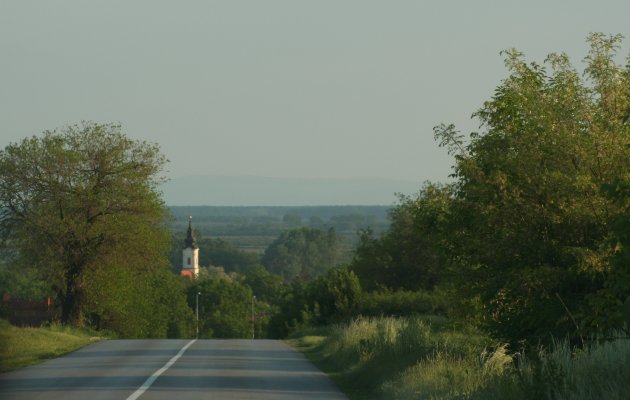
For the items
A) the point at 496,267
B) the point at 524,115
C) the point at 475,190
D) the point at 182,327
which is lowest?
the point at 182,327

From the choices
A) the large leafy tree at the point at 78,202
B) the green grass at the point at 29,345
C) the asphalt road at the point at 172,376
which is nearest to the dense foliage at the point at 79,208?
the large leafy tree at the point at 78,202

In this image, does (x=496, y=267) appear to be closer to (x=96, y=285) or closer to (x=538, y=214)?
(x=538, y=214)

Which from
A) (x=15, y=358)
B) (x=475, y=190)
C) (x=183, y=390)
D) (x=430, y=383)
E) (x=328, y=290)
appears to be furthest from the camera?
(x=328, y=290)

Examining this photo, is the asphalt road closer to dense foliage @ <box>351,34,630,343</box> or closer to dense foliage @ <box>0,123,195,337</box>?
dense foliage @ <box>351,34,630,343</box>

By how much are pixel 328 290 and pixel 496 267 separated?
33.2m

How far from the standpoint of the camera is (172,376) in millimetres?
21766

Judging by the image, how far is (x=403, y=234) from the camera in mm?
61312

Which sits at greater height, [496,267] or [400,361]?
[496,267]

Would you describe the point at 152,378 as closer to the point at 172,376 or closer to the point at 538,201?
the point at 172,376

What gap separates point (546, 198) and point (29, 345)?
1842 cm

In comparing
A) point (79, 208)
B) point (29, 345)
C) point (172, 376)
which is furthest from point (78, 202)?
point (172, 376)

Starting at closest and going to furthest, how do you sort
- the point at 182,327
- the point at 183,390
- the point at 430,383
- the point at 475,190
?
the point at 430,383, the point at 183,390, the point at 475,190, the point at 182,327

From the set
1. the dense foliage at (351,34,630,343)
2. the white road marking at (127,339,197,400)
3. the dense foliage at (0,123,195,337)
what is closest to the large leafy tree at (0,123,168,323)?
the dense foliage at (0,123,195,337)

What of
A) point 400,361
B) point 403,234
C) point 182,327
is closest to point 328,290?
point 403,234
